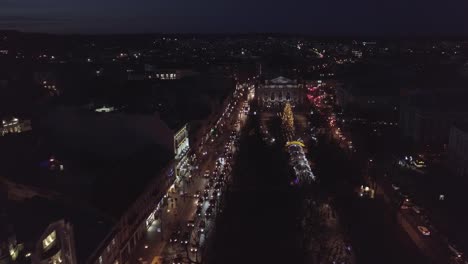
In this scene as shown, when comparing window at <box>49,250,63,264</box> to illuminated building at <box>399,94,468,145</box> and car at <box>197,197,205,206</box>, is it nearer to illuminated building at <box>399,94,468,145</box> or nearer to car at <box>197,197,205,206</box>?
car at <box>197,197,205,206</box>

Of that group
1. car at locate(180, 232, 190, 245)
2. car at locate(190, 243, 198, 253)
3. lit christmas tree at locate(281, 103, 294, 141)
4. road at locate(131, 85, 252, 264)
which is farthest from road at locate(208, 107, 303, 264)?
lit christmas tree at locate(281, 103, 294, 141)

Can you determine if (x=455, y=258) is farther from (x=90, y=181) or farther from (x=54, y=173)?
(x=54, y=173)

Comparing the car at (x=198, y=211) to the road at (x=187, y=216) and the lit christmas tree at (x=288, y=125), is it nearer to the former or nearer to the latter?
the road at (x=187, y=216)

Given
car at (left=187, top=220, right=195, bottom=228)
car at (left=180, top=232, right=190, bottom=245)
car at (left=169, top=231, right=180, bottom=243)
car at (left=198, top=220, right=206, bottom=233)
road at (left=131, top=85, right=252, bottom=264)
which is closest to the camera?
road at (left=131, top=85, right=252, bottom=264)

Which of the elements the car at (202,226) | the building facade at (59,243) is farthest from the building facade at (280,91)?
the building facade at (59,243)

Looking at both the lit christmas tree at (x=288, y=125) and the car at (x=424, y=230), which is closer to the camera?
the car at (x=424, y=230)

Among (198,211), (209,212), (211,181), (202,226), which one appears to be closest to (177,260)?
(202,226)

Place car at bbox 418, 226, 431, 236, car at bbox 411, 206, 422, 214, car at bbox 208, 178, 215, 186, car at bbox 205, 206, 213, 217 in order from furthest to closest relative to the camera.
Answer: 1. car at bbox 208, 178, 215, 186
2. car at bbox 411, 206, 422, 214
3. car at bbox 205, 206, 213, 217
4. car at bbox 418, 226, 431, 236
